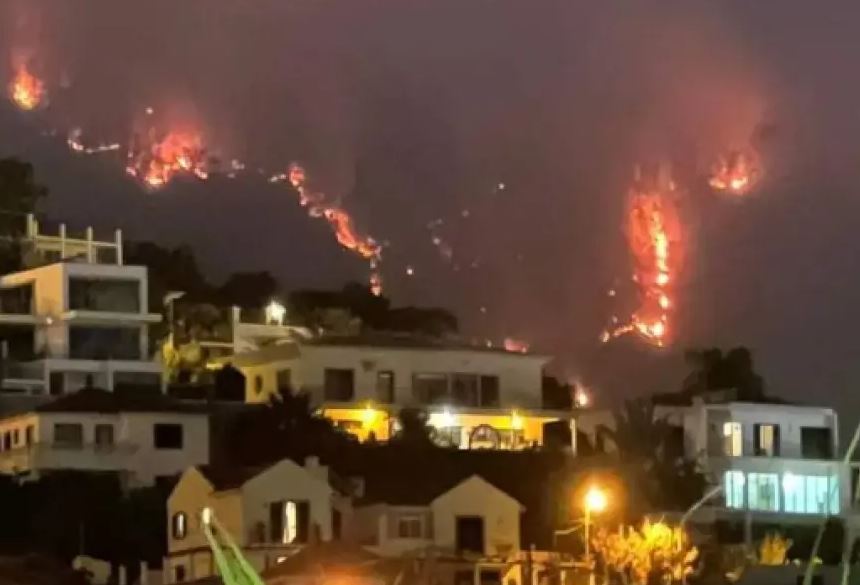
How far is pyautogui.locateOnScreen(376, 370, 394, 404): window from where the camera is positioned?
4556 cm

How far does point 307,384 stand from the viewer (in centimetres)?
4506

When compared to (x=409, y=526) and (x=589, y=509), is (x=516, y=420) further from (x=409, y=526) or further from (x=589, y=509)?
(x=589, y=509)

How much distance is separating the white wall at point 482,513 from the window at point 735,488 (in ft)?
32.3

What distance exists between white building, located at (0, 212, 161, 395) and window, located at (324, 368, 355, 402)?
13.3 ft

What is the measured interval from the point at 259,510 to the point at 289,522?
26.4 inches

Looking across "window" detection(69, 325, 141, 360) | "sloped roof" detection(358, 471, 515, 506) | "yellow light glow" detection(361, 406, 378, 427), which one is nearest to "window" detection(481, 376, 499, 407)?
"yellow light glow" detection(361, 406, 378, 427)

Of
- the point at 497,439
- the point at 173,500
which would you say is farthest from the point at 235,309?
the point at 173,500

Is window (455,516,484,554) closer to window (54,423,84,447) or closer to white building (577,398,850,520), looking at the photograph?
window (54,423,84,447)

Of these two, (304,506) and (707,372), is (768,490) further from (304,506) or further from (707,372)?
(304,506)

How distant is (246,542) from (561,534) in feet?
19.0

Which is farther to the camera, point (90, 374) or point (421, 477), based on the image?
point (90, 374)

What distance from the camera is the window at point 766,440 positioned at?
1795 inches

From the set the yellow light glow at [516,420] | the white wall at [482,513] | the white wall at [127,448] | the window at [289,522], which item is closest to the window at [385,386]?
the yellow light glow at [516,420]

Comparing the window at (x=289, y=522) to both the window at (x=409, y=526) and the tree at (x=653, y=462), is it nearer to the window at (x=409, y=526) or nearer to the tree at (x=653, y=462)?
the window at (x=409, y=526)
